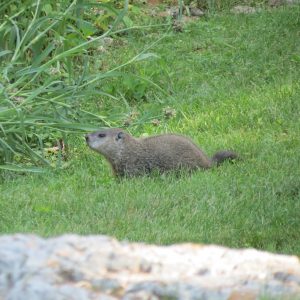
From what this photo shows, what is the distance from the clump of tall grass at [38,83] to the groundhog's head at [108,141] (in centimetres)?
53

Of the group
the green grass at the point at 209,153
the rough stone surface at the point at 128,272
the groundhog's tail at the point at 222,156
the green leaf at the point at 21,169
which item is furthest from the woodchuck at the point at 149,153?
the rough stone surface at the point at 128,272

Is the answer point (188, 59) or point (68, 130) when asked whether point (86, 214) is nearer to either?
point (68, 130)

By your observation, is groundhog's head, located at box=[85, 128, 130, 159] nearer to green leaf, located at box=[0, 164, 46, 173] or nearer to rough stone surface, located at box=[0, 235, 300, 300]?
green leaf, located at box=[0, 164, 46, 173]

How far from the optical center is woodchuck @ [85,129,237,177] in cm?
857

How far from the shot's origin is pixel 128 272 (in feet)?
12.1

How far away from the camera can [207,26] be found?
13.2m

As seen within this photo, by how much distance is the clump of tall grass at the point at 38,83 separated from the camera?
917 centimetres

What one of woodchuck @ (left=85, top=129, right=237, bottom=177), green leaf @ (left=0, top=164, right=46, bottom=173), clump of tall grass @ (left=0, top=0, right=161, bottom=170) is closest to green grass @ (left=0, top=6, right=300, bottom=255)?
green leaf @ (left=0, top=164, right=46, bottom=173)

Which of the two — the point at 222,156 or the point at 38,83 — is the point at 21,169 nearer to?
the point at 38,83

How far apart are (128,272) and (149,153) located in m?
5.00

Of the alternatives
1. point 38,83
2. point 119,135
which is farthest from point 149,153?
point 38,83

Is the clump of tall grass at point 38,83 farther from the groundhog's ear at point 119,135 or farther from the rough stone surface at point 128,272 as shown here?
the rough stone surface at point 128,272

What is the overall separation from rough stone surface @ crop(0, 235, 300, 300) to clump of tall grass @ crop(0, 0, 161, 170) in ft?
16.7

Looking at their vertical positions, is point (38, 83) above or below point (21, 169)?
above
